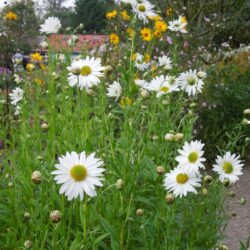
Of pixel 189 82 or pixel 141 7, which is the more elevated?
pixel 141 7

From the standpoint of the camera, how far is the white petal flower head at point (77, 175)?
1.26 meters

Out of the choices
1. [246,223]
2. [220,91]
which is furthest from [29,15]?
[246,223]

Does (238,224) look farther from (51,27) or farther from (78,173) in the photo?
(78,173)

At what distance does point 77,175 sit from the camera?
1.26m

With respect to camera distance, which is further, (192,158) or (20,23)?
(20,23)

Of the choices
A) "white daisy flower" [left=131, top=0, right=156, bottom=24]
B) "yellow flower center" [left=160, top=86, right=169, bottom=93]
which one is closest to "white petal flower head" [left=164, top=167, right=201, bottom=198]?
"yellow flower center" [left=160, top=86, right=169, bottom=93]

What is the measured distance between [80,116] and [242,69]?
4129mm

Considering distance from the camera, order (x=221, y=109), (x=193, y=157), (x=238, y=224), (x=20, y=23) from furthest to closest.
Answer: (x=20, y=23) < (x=221, y=109) < (x=238, y=224) < (x=193, y=157)

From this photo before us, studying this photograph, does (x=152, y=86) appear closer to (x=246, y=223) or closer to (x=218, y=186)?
(x=218, y=186)

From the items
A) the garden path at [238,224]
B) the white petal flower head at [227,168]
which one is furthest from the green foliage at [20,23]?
the white petal flower head at [227,168]

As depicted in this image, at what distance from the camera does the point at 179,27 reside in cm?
262

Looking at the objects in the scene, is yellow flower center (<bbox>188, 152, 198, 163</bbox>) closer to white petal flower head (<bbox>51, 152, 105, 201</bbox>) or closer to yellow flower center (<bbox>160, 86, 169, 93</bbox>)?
white petal flower head (<bbox>51, 152, 105, 201</bbox>)

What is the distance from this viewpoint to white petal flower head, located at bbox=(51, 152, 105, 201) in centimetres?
126

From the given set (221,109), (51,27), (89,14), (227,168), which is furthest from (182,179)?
(89,14)
